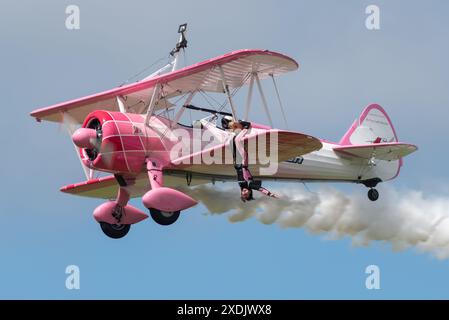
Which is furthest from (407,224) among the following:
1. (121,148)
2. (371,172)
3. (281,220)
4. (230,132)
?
(121,148)

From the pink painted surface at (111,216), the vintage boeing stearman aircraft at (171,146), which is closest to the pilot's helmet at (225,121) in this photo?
the vintage boeing stearman aircraft at (171,146)

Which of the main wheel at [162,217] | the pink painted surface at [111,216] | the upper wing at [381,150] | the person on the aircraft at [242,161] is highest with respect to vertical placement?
the upper wing at [381,150]

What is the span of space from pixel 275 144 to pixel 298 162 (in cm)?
283

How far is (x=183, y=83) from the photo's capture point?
22859 mm

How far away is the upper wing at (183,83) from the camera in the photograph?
21938mm

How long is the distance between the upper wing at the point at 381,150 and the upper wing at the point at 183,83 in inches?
129

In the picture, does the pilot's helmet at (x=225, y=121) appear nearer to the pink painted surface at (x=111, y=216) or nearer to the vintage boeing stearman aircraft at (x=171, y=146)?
the vintage boeing stearman aircraft at (x=171, y=146)

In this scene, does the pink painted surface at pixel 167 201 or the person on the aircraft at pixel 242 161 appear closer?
the pink painted surface at pixel 167 201

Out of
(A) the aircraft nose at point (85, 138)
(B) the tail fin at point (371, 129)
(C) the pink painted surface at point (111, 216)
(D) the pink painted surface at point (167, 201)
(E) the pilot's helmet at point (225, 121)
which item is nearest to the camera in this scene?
(D) the pink painted surface at point (167, 201)

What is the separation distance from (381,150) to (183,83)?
4.93 metres

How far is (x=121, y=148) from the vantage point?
21.8 meters

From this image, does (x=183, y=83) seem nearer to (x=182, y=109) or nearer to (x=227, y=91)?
(x=182, y=109)

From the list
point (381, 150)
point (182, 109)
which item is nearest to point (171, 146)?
point (182, 109)

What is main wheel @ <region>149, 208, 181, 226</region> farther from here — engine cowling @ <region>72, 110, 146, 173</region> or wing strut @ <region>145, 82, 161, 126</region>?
wing strut @ <region>145, 82, 161, 126</region>
